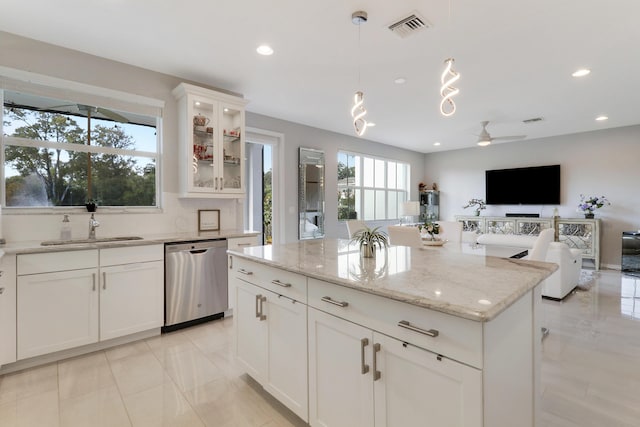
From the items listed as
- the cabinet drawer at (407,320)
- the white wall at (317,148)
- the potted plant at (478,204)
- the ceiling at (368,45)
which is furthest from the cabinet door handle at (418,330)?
the potted plant at (478,204)

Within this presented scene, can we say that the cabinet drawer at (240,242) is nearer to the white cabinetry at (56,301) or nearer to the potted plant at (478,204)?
the white cabinetry at (56,301)

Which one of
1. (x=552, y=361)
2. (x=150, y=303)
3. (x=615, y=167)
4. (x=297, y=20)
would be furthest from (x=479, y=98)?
(x=150, y=303)

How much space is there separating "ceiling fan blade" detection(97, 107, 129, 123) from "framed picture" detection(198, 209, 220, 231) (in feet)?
4.13

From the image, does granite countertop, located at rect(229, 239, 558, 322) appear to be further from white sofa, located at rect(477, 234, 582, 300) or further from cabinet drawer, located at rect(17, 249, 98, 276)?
white sofa, located at rect(477, 234, 582, 300)

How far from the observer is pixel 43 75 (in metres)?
2.80

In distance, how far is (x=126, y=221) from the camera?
10.7ft

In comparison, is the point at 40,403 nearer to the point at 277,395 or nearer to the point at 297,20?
the point at 277,395

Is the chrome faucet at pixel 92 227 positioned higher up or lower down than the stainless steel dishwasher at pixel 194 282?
higher up

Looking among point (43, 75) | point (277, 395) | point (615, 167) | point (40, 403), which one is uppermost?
point (43, 75)

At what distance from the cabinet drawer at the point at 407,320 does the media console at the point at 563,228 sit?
557cm

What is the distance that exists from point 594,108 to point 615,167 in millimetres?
2137

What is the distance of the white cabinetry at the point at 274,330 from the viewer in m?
1.70

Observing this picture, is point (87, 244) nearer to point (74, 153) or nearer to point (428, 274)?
point (74, 153)

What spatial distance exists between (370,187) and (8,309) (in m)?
6.25
